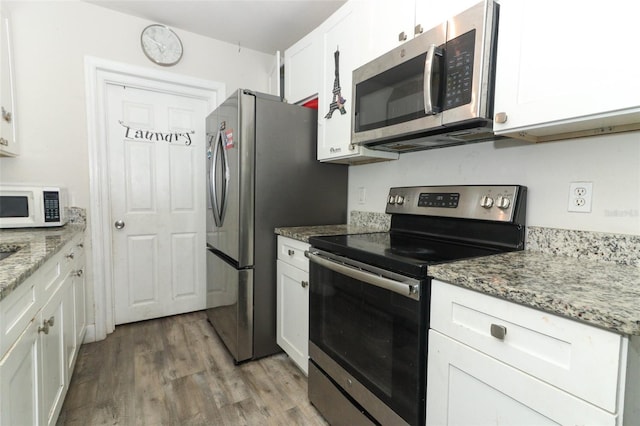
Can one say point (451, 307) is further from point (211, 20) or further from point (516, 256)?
point (211, 20)

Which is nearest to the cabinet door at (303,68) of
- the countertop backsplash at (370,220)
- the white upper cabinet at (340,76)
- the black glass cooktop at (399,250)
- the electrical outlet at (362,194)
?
the white upper cabinet at (340,76)

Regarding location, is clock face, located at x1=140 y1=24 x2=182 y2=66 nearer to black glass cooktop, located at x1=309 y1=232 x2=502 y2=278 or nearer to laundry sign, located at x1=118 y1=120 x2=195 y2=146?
laundry sign, located at x1=118 y1=120 x2=195 y2=146

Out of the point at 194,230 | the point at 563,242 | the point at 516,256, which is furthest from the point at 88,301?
the point at 563,242

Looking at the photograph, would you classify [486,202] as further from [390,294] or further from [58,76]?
[58,76]

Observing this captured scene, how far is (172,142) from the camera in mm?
2682

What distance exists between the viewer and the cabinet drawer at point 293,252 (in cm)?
172

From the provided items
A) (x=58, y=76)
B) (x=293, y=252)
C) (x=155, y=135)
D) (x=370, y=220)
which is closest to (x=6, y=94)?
(x=58, y=76)

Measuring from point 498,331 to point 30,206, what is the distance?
247 centimetres

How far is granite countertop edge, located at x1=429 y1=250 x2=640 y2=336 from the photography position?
2.07 feet

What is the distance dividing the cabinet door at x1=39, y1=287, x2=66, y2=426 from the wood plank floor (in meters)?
0.27

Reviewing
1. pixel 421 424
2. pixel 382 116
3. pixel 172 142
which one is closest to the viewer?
pixel 421 424

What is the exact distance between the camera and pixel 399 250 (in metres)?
1.24

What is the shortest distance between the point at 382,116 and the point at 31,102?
236 cm

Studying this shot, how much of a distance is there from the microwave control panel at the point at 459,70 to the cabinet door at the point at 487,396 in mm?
842
